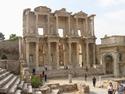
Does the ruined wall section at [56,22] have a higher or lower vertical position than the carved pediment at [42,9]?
lower

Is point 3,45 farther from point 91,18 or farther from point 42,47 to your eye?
point 91,18

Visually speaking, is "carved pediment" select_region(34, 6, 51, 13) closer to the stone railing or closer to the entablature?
the entablature

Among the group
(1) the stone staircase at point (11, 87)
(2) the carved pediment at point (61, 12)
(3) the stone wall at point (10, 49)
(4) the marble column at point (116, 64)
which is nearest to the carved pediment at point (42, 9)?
(2) the carved pediment at point (61, 12)

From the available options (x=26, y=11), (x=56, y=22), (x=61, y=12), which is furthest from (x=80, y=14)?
(x=26, y=11)

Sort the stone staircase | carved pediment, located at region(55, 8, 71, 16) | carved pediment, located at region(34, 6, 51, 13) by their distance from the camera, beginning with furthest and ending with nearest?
carved pediment, located at region(55, 8, 71, 16) → carved pediment, located at region(34, 6, 51, 13) → the stone staircase

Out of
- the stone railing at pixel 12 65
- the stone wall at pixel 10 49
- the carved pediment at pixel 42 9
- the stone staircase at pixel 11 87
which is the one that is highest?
the carved pediment at pixel 42 9

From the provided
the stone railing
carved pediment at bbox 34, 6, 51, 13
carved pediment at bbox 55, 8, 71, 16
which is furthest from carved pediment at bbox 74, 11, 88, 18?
the stone railing

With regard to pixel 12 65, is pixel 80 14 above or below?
above

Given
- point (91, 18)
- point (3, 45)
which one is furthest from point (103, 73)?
point (3, 45)

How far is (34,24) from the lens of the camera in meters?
46.0

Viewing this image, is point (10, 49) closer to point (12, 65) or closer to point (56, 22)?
point (56, 22)

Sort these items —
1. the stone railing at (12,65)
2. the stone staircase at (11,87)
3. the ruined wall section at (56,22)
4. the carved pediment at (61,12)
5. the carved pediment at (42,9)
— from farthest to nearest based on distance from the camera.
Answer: the carved pediment at (61,12) < the ruined wall section at (56,22) < the carved pediment at (42,9) < the stone railing at (12,65) < the stone staircase at (11,87)

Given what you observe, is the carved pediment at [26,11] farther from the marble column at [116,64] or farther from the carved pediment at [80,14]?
the marble column at [116,64]

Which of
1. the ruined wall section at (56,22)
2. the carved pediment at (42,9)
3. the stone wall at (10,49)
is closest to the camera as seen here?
the carved pediment at (42,9)
